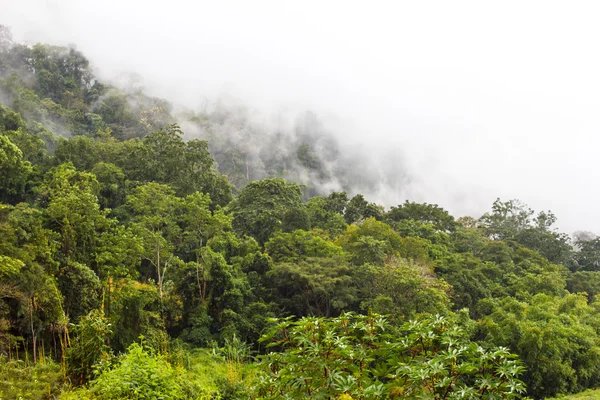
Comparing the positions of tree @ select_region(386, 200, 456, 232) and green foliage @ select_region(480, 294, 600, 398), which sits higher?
tree @ select_region(386, 200, 456, 232)

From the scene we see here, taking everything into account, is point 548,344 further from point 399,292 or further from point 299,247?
point 299,247

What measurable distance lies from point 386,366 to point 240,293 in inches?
505

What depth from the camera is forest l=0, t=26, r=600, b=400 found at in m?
2.94

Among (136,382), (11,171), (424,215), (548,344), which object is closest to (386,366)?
(136,382)

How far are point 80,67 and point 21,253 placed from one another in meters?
43.2

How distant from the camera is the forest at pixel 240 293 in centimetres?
294

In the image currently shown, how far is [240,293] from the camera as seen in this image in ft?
50.5

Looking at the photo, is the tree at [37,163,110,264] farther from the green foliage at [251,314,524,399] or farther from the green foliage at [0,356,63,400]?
the green foliage at [251,314,524,399]

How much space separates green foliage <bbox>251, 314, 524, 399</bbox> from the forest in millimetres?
14

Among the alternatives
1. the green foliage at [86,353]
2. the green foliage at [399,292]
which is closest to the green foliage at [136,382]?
the green foliage at [86,353]

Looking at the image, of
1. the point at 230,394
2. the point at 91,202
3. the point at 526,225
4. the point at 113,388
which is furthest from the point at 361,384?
the point at 526,225

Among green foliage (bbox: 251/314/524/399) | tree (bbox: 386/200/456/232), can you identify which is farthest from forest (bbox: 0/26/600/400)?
tree (bbox: 386/200/456/232)

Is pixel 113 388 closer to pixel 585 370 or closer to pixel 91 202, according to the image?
pixel 91 202

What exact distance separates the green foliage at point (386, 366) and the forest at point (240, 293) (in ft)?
0.05
